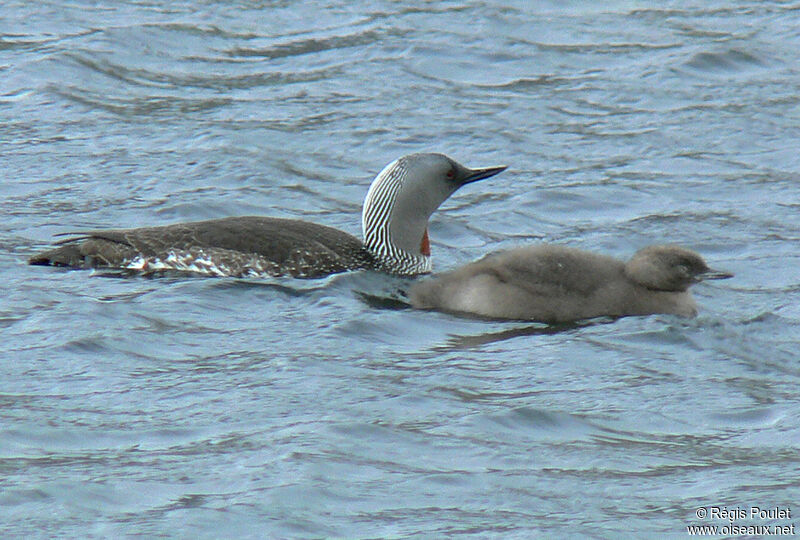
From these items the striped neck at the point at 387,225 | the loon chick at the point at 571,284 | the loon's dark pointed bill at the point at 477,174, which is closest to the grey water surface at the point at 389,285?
the loon chick at the point at 571,284

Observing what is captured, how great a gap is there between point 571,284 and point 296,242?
1.63 m

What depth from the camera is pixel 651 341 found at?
8469 mm

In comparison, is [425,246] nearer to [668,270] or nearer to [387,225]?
[387,225]

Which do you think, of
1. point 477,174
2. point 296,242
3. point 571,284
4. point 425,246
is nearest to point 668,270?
point 571,284

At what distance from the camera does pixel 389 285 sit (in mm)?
9727

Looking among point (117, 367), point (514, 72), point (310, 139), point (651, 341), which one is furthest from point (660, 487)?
point (514, 72)

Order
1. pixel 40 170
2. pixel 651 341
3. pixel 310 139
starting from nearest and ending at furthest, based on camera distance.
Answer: pixel 651 341 < pixel 40 170 < pixel 310 139

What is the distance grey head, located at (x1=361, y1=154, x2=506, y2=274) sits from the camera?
9.91 metres

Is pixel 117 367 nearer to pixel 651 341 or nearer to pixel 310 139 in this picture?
pixel 651 341

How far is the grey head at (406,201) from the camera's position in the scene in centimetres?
991

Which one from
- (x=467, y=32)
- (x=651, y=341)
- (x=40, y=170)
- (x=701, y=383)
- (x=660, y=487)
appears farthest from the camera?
(x=467, y=32)

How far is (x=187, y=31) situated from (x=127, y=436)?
345 inches

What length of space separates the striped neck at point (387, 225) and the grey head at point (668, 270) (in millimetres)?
1565

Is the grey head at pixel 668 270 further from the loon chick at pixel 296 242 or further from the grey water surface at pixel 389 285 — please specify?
the loon chick at pixel 296 242
